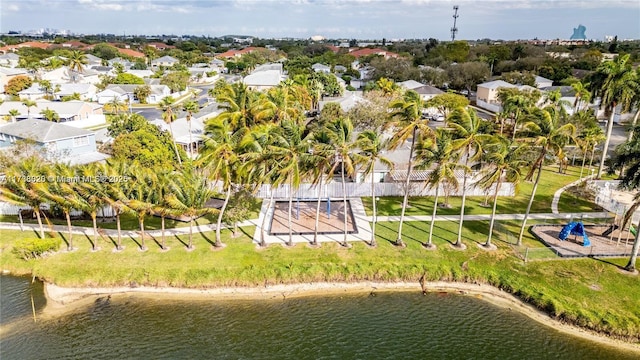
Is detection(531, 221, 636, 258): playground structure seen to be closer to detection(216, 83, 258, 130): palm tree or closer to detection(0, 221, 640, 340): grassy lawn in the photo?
detection(0, 221, 640, 340): grassy lawn

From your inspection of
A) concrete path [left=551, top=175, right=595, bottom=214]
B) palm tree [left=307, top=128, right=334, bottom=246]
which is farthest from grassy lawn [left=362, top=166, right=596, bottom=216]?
palm tree [left=307, top=128, right=334, bottom=246]

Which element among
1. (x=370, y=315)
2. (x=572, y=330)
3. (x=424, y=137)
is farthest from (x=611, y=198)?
(x=370, y=315)

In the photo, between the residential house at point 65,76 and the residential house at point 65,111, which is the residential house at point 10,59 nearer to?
the residential house at point 65,76

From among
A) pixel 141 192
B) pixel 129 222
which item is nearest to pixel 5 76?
pixel 129 222

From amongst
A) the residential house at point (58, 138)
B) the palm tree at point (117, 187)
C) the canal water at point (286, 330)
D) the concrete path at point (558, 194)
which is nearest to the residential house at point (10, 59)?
the residential house at point (58, 138)

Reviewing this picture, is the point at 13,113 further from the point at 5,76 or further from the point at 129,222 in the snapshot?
the point at 5,76

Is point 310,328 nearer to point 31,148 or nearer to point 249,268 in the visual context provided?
point 249,268
